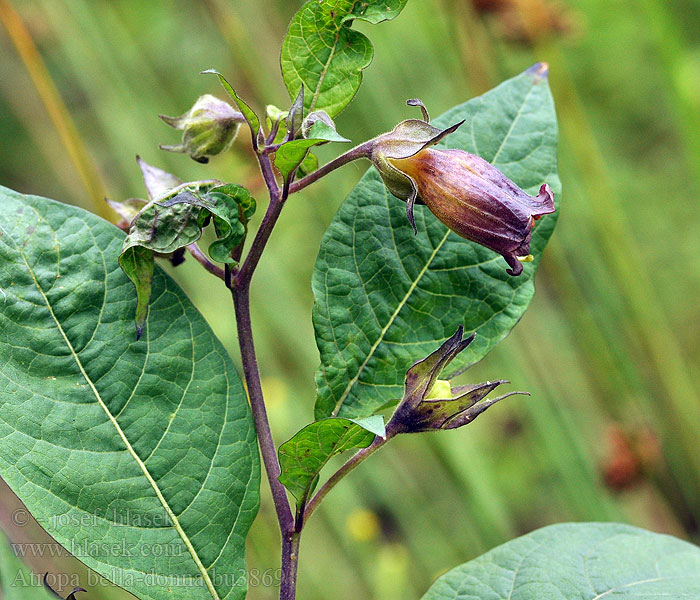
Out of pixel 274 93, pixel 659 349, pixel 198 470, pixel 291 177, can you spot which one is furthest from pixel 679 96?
pixel 198 470

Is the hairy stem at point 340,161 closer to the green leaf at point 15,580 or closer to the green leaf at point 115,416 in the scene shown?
the green leaf at point 115,416

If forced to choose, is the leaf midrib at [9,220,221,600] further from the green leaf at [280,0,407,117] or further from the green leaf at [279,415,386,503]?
the green leaf at [280,0,407,117]

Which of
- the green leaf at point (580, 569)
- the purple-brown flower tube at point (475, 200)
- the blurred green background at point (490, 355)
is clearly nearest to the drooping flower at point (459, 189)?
the purple-brown flower tube at point (475, 200)

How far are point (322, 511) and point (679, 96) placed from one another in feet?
3.43

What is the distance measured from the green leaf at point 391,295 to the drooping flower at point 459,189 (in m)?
0.06

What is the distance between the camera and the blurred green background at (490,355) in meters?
1.24

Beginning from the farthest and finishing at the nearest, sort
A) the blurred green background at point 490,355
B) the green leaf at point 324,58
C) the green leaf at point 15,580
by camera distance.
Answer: the blurred green background at point 490,355 → the green leaf at point 324,58 → the green leaf at point 15,580

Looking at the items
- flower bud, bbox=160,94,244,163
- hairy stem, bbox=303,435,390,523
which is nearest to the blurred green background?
flower bud, bbox=160,94,244,163

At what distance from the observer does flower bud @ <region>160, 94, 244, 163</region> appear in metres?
0.51

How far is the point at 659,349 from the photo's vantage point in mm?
1331

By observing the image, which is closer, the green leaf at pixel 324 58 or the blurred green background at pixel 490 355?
the green leaf at pixel 324 58

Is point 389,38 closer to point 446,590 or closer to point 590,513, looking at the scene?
point 590,513

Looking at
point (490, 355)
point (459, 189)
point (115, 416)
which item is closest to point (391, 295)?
point (459, 189)

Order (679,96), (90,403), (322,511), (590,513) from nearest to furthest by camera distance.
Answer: (90,403) < (679,96) < (590,513) < (322,511)
